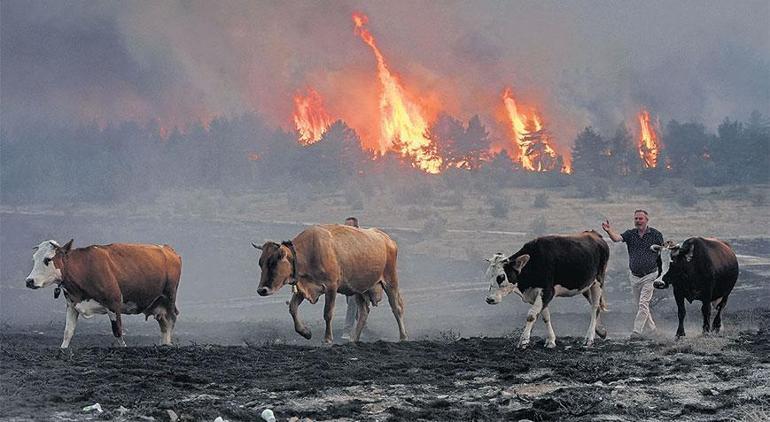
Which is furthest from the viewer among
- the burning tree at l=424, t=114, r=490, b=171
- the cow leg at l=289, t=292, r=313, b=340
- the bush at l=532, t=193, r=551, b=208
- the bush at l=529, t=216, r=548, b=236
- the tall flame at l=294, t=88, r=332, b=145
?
the tall flame at l=294, t=88, r=332, b=145

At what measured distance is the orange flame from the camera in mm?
76188

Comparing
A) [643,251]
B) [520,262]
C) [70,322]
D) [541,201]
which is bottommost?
[70,322]

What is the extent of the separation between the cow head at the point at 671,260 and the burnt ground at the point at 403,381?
1.24m

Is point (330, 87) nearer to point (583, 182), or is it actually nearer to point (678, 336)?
point (583, 182)

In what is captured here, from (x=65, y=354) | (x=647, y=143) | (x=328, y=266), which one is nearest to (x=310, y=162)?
(x=647, y=143)

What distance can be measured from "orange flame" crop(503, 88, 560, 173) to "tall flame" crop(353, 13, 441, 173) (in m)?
7.09

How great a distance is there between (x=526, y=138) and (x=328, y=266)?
6153 cm

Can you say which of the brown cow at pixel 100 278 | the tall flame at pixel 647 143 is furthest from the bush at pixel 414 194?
the brown cow at pixel 100 278

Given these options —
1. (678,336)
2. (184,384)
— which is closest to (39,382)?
(184,384)

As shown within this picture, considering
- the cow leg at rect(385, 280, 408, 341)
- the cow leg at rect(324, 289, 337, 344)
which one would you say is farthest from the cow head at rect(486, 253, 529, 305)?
the cow leg at rect(385, 280, 408, 341)

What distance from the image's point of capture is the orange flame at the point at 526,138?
76188 millimetres

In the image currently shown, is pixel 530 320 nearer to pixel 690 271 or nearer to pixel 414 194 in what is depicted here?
pixel 690 271

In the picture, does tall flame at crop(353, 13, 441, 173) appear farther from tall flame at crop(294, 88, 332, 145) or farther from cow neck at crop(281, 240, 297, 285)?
cow neck at crop(281, 240, 297, 285)

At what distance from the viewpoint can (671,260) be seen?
18297mm
